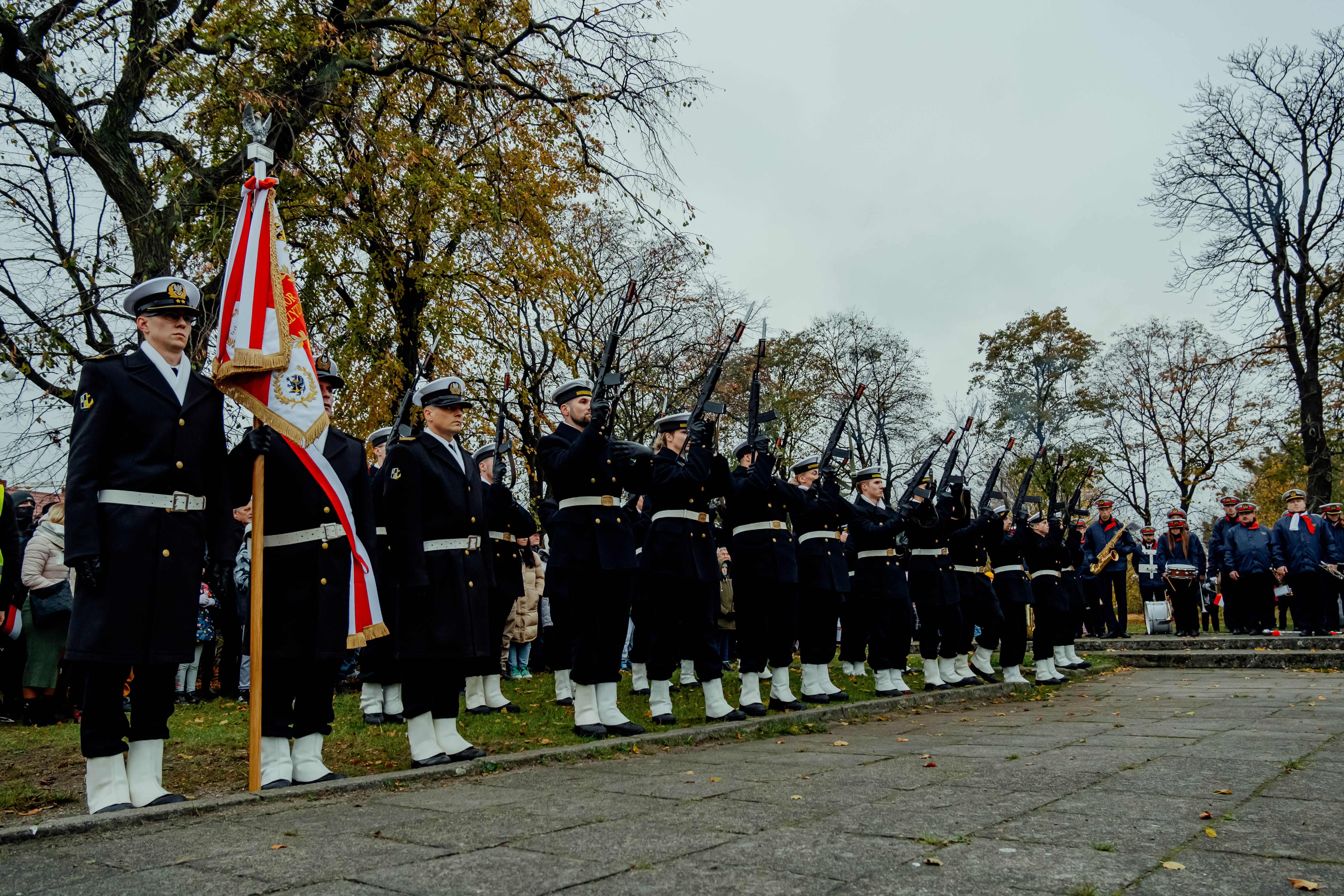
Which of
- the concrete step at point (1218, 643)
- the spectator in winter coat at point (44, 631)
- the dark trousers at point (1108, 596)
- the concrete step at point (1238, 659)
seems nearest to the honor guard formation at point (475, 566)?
the spectator in winter coat at point (44, 631)

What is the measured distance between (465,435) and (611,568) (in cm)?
1604

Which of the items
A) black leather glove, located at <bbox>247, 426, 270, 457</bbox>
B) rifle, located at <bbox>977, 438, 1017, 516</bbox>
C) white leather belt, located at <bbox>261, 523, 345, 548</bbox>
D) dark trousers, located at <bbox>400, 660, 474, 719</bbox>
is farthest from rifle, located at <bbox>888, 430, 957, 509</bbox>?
black leather glove, located at <bbox>247, 426, 270, 457</bbox>

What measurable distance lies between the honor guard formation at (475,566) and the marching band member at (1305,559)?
5.47m

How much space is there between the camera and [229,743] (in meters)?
6.63

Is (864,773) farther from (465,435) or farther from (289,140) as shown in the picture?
(465,435)

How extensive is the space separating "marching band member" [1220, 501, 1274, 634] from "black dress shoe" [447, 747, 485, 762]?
15651mm

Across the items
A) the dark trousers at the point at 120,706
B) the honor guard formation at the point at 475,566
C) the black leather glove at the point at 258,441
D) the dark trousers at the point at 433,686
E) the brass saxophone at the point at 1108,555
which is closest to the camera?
the dark trousers at the point at 120,706

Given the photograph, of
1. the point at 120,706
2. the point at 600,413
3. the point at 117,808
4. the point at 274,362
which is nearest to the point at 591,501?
the point at 600,413

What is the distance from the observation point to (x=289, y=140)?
40.6 ft

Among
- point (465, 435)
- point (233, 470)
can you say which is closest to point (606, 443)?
point (233, 470)

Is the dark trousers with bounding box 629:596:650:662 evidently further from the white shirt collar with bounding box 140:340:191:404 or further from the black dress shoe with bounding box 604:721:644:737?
the white shirt collar with bounding box 140:340:191:404

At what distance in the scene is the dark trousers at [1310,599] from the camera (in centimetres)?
1608

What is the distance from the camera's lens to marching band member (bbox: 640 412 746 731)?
7656mm

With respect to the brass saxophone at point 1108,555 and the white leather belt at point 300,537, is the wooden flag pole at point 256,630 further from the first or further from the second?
the brass saxophone at point 1108,555
